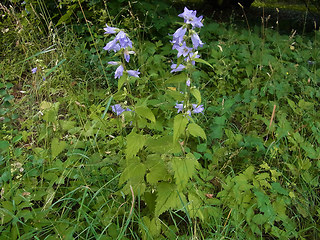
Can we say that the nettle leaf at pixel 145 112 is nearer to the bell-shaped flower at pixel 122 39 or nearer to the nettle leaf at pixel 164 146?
the nettle leaf at pixel 164 146

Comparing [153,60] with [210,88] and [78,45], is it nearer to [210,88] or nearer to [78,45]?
[210,88]

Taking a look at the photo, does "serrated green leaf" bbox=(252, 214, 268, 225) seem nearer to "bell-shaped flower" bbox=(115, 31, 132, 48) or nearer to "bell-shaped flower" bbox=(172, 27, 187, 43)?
"bell-shaped flower" bbox=(172, 27, 187, 43)

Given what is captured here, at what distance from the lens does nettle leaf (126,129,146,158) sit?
1.36 m

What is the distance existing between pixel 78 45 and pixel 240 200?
8.75ft

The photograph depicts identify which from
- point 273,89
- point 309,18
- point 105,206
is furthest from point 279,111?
point 309,18

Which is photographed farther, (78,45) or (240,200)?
(78,45)

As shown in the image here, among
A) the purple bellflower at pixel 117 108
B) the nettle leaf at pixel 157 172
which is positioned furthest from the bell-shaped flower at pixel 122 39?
the nettle leaf at pixel 157 172

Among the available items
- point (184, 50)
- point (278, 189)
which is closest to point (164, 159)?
point (184, 50)

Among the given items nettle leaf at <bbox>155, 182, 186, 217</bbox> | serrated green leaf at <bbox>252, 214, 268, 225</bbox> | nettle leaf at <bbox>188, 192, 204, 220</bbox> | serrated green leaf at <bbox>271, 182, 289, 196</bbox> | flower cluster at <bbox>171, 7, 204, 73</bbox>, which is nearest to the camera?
flower cluster at <bbox>171, 7, 204, 73</bbox>

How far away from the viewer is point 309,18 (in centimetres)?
539

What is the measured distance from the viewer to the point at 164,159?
59.5 inches

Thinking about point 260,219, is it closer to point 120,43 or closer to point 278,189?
point 278,189

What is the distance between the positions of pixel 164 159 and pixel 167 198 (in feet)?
0.67

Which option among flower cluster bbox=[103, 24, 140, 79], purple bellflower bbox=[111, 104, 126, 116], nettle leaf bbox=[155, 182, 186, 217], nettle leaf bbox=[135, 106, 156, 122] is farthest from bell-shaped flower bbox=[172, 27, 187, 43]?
nettle leaf bbox=[155, 182, 186, 217]
